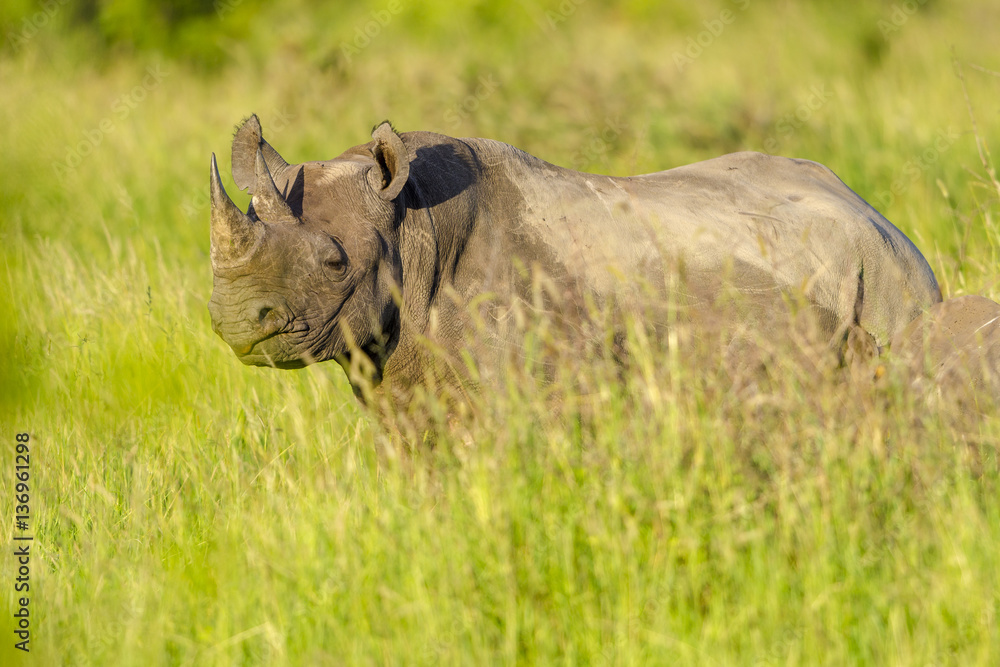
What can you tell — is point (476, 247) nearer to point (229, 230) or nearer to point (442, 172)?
point (442, 172)

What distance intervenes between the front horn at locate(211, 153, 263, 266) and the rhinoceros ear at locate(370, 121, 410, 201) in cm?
49

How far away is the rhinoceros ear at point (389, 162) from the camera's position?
3439mm

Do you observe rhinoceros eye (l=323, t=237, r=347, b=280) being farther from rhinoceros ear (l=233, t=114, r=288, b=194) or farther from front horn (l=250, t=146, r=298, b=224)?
rhinoceros ear (l=233, t=114, r=288, b=194)

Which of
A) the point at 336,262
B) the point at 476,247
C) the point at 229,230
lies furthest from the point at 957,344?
the point at 229,230

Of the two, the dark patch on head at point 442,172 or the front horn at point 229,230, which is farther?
the dark patch on head at point 442,172

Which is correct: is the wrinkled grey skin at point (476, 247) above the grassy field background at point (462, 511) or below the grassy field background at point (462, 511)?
above

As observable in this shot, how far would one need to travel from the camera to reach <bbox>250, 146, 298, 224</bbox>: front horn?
10.8 feet

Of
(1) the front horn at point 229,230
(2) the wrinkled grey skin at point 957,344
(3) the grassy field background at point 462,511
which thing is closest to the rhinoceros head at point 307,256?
(1) the front horn at point 229,230

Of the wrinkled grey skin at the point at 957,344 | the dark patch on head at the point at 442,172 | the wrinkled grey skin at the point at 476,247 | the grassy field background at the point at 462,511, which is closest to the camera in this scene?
the grassy field background at the point at 462,511

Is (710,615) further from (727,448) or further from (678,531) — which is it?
(727,448)

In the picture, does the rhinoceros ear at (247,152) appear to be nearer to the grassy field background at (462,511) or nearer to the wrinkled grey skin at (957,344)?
the grassy field background at (462,511)

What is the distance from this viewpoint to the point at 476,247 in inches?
148

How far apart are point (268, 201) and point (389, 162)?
0.45 metres

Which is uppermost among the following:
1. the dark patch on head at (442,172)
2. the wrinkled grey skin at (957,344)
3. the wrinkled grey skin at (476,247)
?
the dark patch on head at (442,172)
